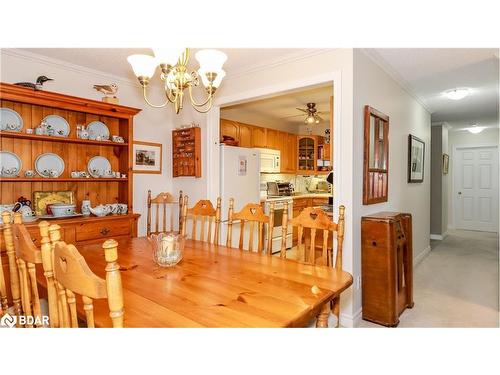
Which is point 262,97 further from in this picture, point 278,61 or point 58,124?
point 58,124

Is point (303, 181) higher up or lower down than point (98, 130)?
lower down

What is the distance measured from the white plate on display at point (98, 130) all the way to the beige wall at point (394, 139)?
249 centimetres

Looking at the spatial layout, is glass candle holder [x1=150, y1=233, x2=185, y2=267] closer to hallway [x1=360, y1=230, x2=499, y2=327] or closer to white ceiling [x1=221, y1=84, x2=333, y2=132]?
hallway [x1=360, y1=230, x2=499, y2=327]

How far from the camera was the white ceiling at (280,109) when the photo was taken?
4.23 m

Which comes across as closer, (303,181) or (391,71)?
(391,71)

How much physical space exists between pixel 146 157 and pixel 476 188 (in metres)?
7.41

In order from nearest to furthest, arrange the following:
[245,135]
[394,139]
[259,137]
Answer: [394,139] → [245,135] → [259,137]

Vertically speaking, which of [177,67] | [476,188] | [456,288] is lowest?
[456,288]

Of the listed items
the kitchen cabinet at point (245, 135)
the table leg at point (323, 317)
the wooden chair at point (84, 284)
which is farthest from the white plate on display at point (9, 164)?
the kitchen cabinet at point (245, 135)

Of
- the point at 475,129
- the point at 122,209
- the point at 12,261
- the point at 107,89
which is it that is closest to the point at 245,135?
the point at 107,89

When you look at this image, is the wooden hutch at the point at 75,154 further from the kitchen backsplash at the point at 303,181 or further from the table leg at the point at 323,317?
the kitchen backsplash at the point at 303,181

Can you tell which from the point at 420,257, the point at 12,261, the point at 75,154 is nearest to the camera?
the point at 12,261

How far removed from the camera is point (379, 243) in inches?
98.4

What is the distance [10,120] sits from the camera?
8.54 feet
